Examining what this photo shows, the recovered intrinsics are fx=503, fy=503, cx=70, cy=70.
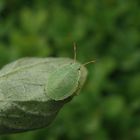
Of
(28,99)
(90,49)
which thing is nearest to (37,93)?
(28,99)

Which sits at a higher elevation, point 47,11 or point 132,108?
point 47,11

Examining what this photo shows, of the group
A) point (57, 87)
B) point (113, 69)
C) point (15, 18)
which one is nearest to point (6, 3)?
point (15, 18)

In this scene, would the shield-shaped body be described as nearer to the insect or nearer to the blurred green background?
the insect

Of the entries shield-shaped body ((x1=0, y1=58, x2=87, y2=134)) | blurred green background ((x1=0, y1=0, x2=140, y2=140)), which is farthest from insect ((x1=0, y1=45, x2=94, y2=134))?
blurred green background ((x1=0, y1=0, x2=140, y2=140))

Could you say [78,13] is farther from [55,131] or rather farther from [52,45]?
[55,131]

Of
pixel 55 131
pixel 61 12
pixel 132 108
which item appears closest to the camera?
pixel 55 131
